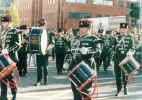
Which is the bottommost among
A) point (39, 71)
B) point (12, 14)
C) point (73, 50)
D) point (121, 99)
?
point (121, 99)

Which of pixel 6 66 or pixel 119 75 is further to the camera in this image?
pixel 119 75

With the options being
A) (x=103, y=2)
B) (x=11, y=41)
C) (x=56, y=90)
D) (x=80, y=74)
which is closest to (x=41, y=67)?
(x=56, y=90)

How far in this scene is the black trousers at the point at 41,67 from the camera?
7359mm

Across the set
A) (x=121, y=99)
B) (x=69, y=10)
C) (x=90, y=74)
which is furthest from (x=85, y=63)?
(x=121, y=99)

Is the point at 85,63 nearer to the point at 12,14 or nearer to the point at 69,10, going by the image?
the point at 69,10

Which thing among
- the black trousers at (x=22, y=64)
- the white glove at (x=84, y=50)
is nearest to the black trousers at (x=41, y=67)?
the black trousers at (x=22, y=64)

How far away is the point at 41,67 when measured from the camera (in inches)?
289

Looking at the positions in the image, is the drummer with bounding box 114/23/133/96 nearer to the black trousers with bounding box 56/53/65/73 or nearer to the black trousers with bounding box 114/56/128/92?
the black trousers with bounding box 114/56/128/92

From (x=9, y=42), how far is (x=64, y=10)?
1.15m

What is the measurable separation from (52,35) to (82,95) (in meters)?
2.13

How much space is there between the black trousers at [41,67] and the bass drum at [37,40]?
20 centimetres

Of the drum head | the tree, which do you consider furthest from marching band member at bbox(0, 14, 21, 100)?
the drum head

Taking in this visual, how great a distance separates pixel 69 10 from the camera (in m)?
6.47

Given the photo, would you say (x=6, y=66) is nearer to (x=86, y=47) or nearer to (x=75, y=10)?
(x=86, y=47)
